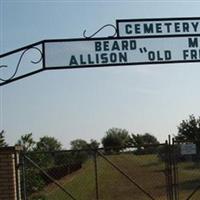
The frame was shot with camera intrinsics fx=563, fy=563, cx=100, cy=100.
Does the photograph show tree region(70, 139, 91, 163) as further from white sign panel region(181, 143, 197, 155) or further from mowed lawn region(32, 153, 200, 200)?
white sign panel region(181, 143, 197, 155)

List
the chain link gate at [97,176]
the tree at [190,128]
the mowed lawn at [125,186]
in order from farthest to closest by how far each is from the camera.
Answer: the tree at [190,128] < the mowed lawn at [125,186] < the chain link gate at [97,176]

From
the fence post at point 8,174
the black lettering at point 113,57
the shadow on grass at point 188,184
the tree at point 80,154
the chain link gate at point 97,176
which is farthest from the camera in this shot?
the shadow on grass at point 188,184

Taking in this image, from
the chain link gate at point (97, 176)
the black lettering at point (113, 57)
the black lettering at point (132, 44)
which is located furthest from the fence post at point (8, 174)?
the black lettering at point (132, 44)

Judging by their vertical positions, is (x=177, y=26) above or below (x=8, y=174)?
above

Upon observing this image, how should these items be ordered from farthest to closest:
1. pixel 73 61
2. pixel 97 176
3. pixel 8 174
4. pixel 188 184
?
pixel 188 184
pixel 97 176
pixel 73 61
pixel 8 174

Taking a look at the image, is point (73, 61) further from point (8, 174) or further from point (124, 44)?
point (8, 174)

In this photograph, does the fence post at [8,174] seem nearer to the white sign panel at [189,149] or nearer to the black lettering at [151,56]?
the black lettering at [151,56]

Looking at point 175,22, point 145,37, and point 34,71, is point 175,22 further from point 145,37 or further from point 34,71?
point 34,71

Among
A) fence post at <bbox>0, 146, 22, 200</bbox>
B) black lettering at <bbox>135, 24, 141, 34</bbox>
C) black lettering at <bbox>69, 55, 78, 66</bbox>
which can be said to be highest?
black lettering at <bbox>135, 24, 141, 34</bbox>

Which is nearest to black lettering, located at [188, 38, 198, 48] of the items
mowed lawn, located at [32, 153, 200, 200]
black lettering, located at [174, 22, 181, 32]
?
black lettering, located at [174, 22, 181, 32]

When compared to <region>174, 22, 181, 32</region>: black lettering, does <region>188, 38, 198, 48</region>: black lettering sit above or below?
below

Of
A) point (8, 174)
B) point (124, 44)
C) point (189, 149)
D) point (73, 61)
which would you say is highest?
point (124, 44)

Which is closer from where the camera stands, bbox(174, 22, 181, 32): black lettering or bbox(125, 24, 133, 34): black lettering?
bbox(125, 24, 133, 34): black lettering

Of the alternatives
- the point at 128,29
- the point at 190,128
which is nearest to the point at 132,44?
the point at 128,29
